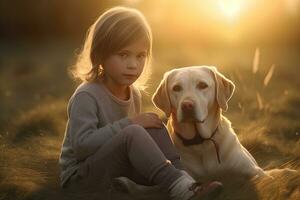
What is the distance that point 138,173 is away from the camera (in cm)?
499

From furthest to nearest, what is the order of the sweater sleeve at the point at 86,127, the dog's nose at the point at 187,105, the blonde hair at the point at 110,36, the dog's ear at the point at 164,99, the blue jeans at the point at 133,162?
the dog's ear at the point at 164,99, the blonde hair at the point at 110,36, the dog's nose at the point at 187,105, the sweater sleeve at the point at 86,127, the blue jeans at the point at 133,162

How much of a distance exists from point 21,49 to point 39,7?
1751mm

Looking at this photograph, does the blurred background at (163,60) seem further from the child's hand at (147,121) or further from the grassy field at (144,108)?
the child's hand at (147,121)

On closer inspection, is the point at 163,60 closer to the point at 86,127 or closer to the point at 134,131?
the point at 86,127

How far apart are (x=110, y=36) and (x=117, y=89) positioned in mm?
470

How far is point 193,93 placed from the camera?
209 inches

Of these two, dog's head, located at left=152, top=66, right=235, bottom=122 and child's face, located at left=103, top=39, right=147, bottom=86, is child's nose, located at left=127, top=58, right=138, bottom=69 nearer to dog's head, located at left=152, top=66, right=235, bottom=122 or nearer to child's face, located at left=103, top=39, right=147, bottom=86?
child's face, located at left=103, top=39, right=147, bottom=86

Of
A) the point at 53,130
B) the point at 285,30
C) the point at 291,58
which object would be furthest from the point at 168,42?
the point at 53,130

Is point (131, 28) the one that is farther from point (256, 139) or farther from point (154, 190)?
point (256, 139)

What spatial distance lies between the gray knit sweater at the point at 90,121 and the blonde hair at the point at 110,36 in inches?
7.3

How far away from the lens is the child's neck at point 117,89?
5.43 metres

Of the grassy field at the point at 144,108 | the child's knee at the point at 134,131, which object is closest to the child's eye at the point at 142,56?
the child's knee at the point at 134,131

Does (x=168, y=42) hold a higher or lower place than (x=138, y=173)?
lower

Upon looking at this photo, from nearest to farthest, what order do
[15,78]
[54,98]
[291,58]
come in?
[54,98] < [15,78] < [291,58]
